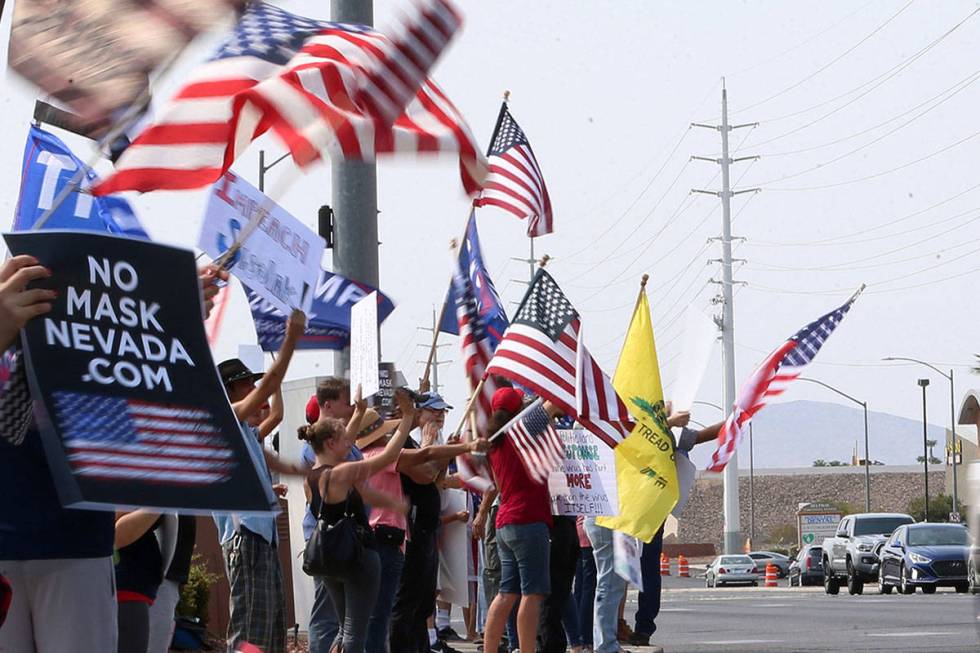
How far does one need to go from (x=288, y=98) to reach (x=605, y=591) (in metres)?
7.28

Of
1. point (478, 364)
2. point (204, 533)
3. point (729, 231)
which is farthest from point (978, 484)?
point (729, 231)

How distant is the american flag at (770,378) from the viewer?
12781 mm

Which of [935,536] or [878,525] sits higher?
[878,525]

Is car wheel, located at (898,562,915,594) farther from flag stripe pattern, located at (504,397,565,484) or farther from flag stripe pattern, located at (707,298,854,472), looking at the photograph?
flag stripe pattern, located at (504,397,565,484)

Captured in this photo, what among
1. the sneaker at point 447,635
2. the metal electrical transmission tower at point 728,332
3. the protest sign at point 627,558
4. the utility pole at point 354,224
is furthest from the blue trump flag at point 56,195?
the metal electrical transmission tower at point 728,332

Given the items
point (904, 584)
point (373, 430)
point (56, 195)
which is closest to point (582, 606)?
point (373, 430)

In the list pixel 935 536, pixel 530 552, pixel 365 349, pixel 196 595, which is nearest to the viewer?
pixel 365 349

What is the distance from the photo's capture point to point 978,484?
31.8 ft

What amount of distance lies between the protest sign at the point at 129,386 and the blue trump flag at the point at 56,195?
6.76ft

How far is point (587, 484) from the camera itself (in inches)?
456

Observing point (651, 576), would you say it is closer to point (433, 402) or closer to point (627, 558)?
point (627, 558)

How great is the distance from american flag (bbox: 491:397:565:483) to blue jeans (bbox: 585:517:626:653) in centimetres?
156

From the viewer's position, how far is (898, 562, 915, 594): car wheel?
109 feet

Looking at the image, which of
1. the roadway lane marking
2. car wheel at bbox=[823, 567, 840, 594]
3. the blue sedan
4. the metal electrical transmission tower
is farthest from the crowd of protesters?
the metal electrical transmission tower
